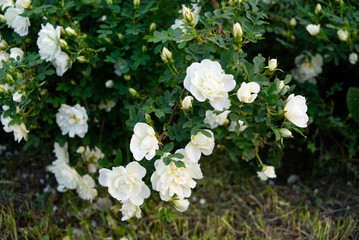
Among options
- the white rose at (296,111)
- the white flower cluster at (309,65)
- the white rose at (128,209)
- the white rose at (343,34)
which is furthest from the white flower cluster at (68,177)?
the white rose at (343,34)

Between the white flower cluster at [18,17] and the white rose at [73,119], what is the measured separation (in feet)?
1.30

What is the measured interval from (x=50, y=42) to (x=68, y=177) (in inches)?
Answer: 28.5

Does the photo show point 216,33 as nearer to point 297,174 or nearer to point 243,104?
point 243,104

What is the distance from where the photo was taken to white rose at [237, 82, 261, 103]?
122 cm

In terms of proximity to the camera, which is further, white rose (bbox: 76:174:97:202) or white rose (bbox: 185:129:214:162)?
white rose (bbox: 76:174:97:202)

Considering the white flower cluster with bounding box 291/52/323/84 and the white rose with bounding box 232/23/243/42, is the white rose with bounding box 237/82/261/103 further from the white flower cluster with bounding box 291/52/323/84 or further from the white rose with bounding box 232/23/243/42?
the white flower cluster with bounding box 291/52/323/84

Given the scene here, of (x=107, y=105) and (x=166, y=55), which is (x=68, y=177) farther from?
(x=166, y=55)

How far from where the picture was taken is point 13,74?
5.04ft

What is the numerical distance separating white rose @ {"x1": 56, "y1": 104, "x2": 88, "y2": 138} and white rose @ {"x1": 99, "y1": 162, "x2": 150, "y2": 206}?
567 mm

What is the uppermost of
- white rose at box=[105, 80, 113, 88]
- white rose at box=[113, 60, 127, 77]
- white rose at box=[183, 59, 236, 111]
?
white rose at box=[183, 59, 236, 111]

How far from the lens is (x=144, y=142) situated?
3.92 feet

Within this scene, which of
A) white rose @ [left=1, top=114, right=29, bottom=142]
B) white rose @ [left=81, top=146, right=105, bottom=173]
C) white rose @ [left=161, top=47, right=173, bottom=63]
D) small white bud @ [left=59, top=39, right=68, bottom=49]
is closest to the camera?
white rose @ [left=161, top=47, right=173, bottom=63]

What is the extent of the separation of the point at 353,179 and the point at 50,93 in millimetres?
1951

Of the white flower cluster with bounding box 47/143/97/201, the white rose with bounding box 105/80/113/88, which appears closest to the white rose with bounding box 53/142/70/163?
the white flower cluster with bounding box 47/143/97/201
